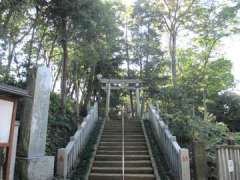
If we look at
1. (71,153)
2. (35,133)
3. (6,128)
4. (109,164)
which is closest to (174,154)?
(109,164)

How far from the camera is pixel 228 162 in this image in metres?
5.74

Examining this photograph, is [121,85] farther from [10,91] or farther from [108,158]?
[10,91]

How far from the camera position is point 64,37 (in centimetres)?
1048

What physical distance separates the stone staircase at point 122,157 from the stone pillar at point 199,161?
126 cm

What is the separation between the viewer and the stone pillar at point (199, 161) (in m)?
5.95

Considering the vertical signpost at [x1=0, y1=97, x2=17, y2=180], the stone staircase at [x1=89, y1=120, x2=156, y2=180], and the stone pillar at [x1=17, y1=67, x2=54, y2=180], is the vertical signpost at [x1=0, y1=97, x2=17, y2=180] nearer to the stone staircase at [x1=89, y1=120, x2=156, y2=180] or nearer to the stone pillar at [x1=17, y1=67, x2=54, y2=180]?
the stone pillar at [x1=17, y1=67, x2=54, y2=180]

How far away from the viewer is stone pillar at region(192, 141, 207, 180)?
19.5 feet

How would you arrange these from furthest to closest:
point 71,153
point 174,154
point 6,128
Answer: point 71,153 < point 174,154 < point 6,128

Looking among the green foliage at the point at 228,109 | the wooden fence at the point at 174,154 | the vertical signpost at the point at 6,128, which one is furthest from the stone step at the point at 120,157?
the green foliage at the point at 228,109

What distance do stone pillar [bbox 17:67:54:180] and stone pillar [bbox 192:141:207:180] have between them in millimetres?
3696

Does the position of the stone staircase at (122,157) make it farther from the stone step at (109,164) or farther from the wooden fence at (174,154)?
the wooden fence at (174,154)

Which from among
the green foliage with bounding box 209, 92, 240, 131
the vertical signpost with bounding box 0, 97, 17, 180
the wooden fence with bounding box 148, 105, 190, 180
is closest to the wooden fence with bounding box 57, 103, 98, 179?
the vertical signpost with bounding box 0, 97, 17, 180

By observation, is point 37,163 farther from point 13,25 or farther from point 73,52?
point 73,52

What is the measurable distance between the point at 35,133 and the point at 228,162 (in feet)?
15.7
